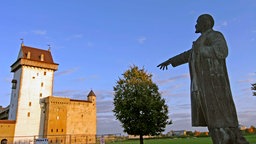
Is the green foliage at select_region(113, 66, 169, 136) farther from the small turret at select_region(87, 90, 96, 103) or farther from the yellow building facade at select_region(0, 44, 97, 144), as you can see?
the small turret at select_region(87, 90, 96, 103)

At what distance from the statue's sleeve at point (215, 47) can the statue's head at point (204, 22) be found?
0.26 m

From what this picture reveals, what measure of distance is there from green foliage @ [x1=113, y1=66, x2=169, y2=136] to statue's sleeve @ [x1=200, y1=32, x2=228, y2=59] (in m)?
20.4

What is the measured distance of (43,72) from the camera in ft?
206

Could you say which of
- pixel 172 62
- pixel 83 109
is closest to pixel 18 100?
pixel 83 109

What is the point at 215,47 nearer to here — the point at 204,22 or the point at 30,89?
the point at 204,22

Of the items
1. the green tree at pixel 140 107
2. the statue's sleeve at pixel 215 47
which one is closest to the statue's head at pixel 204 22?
the statue's sleeve at pixel 215 47

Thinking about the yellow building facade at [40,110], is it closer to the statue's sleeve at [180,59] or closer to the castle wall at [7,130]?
the castle wall at [7,130]

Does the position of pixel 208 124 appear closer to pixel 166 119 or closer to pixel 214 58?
pixel 214 58

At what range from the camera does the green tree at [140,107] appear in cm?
2430

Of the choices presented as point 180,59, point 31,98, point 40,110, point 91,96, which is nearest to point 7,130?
point 40,110

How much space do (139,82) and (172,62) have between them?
20.8 metres

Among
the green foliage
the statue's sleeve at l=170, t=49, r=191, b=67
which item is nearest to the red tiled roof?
the green foliage

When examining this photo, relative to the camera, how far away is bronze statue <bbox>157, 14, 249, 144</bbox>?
12.4 feet

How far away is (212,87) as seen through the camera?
397 cm
